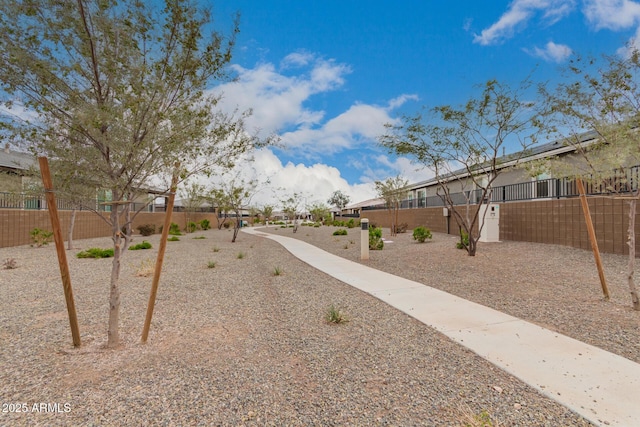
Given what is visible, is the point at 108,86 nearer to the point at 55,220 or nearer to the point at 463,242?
the point at 55,220

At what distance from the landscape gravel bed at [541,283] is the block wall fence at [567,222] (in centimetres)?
51

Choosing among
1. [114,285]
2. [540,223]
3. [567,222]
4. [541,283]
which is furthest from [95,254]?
[567,222]

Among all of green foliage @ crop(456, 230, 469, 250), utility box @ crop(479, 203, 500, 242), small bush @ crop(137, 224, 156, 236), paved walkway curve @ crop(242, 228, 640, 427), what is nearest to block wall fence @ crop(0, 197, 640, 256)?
utility box @ crop(479, 203, 500, 242)

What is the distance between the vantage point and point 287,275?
9273mm

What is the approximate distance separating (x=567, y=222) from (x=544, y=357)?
35.2 ft

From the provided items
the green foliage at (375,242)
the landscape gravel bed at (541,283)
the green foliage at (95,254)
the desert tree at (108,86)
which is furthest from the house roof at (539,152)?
the green foliage at (95,254)

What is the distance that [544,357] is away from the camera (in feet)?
12.3

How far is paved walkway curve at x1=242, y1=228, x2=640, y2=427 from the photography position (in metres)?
2.87

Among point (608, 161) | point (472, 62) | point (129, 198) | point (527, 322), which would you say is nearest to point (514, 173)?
point (472, 62)

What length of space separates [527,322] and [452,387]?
8.45ft

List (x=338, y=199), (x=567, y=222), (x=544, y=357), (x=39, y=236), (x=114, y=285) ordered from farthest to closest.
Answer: (x=338, y=199) < (x=39, y=236) < (x=567, y=222) < (x=114, y=285) < (x=544, y=357)

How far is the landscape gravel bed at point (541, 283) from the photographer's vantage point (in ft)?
15.5

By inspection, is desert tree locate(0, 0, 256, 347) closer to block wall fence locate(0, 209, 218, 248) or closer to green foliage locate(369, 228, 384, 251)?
block wall fence locate(0, 209, 218, 248)

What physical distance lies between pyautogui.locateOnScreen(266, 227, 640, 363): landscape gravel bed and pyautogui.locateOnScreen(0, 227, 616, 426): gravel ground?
0.18 ft
